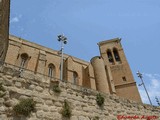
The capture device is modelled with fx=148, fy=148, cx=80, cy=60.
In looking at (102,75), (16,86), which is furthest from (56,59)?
(16,86)

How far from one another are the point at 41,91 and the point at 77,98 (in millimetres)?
1458

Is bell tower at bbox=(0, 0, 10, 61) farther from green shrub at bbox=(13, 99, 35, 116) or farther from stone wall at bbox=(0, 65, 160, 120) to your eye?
green shrub at bbox=(13, 99, 35, 116)

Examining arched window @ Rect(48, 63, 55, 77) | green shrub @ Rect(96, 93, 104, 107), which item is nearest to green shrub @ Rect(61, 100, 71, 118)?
green shrub @ Rect(96, 93, 104, 107)

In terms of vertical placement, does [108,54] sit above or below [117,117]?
above

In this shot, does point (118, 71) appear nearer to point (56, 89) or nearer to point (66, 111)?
point (56, 89)

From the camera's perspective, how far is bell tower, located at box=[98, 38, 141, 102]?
2088 centimetres

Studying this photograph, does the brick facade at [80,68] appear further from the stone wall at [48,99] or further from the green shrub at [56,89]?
the green shrub at [56,89]

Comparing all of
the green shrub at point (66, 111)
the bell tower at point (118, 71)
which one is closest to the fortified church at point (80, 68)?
the bell tower at point (118, 71)

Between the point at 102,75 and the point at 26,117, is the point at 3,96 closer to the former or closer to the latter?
the point at 26,117

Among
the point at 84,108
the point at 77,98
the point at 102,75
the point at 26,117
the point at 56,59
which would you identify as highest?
the point at 56,59

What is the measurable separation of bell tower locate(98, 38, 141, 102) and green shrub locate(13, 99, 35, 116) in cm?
1663

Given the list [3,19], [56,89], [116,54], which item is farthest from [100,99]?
[116,54]

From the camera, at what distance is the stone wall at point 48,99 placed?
14.2 ft

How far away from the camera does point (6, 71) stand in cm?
467
